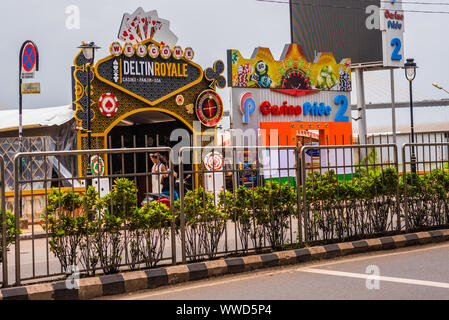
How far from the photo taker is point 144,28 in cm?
2195

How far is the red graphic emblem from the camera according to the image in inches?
925

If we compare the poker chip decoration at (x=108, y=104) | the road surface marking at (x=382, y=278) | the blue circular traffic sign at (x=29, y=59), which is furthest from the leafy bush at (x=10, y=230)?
the poker chip decoration at (x=108, y=104)

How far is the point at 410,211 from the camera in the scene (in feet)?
37.6

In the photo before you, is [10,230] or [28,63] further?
[28,63]

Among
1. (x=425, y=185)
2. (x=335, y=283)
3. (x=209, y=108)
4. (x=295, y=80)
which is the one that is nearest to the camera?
(x=335, y=283)

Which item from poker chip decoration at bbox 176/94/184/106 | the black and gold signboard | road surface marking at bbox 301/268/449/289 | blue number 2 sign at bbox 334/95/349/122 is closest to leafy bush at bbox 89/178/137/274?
road surface marking at bbox 301/268/449/289

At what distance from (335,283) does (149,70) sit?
15338mm

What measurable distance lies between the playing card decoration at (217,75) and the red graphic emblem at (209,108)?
1.14 feet

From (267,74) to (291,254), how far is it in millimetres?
16934

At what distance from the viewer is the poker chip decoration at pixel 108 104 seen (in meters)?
21.2

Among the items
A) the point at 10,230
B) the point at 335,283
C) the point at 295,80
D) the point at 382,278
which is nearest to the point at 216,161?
the point at 335,283

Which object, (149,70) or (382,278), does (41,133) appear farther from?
(382,278)

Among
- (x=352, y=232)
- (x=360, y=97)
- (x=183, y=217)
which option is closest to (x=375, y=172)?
(x=352, y=232)
